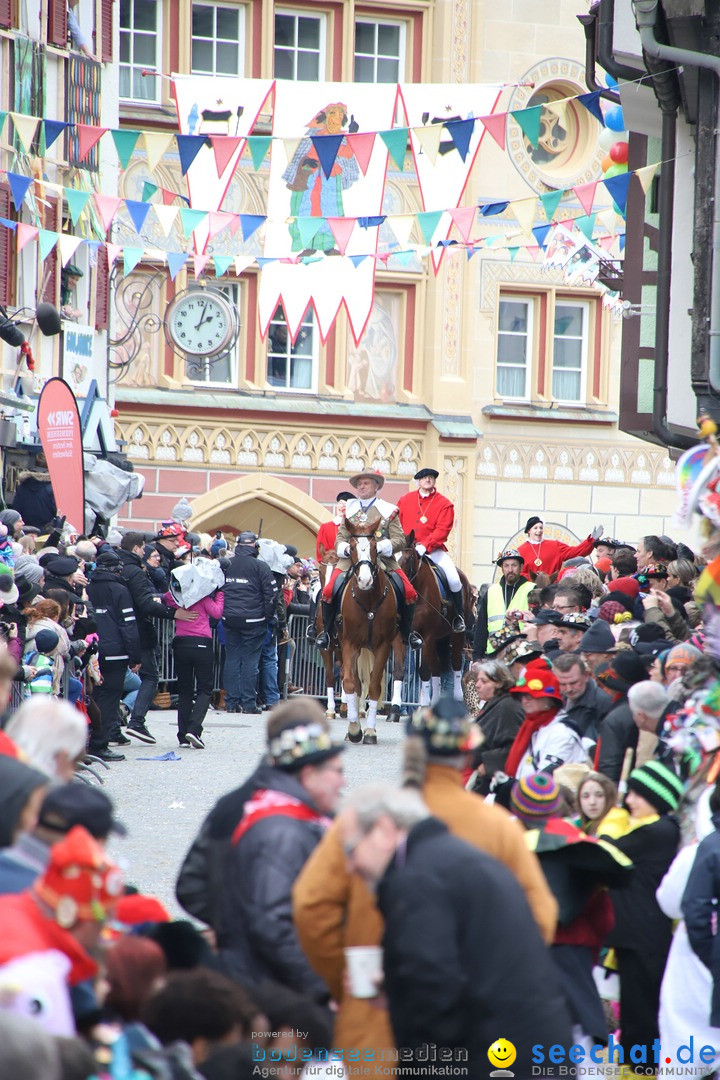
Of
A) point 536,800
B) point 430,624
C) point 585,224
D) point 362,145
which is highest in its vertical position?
point 362,145

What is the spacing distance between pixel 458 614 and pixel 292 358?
13132 millimetres

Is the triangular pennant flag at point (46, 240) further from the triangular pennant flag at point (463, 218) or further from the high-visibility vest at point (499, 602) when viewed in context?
the high-visibility vest at point (499, 602)

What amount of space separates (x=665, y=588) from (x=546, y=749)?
474 centimetres

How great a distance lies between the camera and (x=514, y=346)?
3266cm

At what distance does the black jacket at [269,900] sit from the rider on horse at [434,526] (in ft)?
46.8

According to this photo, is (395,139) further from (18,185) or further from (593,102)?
(18,185)

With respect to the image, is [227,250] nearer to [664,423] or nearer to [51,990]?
[664,423]

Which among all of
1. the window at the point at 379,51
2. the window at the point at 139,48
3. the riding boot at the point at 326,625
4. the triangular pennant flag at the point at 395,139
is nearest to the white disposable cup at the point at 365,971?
the triangular pennant flag at the point at 395,139

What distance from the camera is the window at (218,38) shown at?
31219mm

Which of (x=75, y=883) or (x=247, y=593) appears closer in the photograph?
(x=75, y=883)

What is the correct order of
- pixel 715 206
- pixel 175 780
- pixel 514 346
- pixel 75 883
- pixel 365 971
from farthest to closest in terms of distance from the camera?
pixel 514 346 < pixel 175 780 < pixel 715 206 < pixel 365 971 < pixel 75 883

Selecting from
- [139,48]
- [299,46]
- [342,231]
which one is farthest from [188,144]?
[299,46]

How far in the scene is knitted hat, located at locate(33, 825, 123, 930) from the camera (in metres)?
4.00

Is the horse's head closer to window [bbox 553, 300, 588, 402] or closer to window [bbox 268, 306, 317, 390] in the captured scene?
window [bbox 268, 306, 317, 390]
